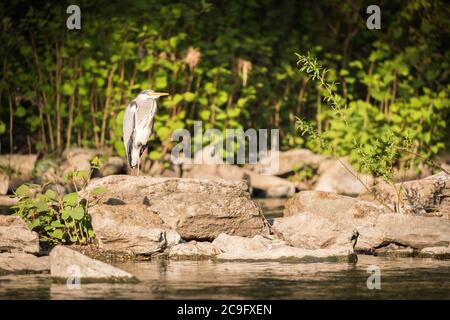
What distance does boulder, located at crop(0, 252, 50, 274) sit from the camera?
8562mm

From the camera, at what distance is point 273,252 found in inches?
366

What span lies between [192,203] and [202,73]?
6818 millimetres

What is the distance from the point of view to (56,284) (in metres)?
7.90

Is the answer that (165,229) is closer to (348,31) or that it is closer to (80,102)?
(80,102)

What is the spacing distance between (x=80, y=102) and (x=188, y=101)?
5.50 feet

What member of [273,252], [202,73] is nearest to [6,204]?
[202,73]

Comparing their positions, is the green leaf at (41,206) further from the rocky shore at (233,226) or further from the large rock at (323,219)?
the large rock at (323,219)

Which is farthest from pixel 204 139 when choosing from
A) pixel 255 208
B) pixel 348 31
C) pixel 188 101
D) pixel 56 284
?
pixel 56 284

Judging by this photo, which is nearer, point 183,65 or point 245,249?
point 245,249

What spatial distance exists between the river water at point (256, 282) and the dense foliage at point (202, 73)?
23.6 feet

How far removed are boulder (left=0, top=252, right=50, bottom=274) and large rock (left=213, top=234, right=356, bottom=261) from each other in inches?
63.3

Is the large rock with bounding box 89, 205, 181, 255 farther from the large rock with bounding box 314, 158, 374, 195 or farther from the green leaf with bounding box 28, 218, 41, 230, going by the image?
the large rock with bounding box 314, 158, 374, 195

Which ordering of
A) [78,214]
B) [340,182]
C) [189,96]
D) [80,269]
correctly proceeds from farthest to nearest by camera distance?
[189,96] → [340,182] → [78,214] → [80,269]

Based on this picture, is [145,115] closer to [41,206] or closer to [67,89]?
[41,206]
